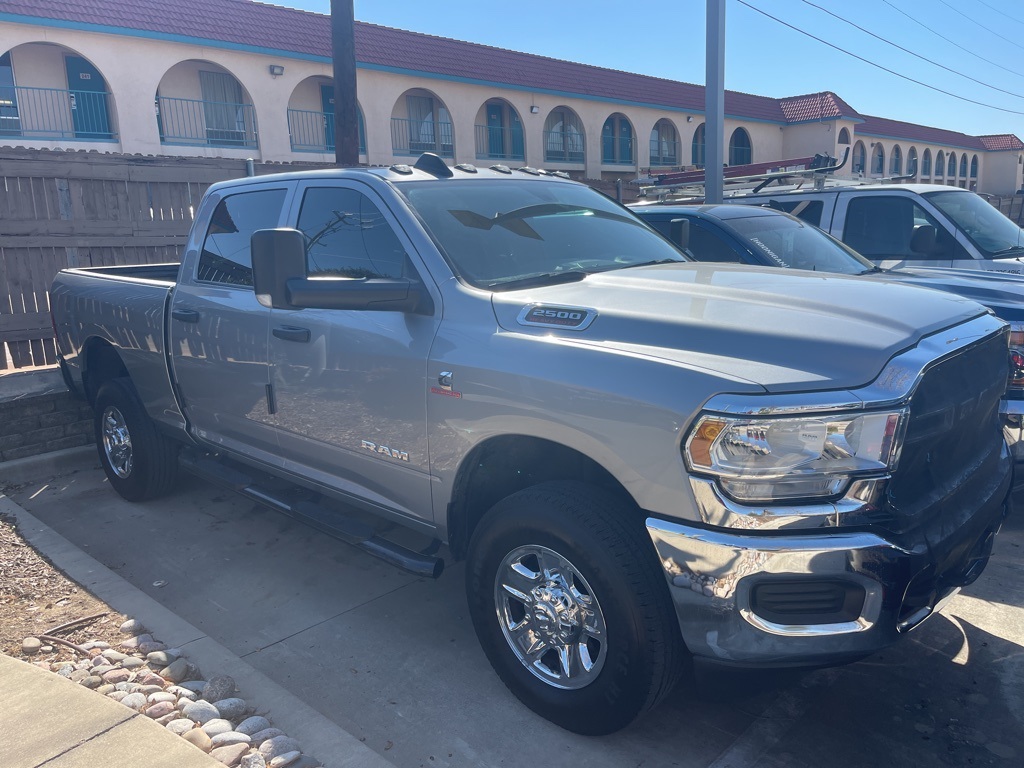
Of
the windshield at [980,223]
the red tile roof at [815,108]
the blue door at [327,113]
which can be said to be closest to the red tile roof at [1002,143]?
the red tile roof at [815,108]

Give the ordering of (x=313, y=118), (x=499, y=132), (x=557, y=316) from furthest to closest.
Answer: (x=499, y=132) → (x=313, y=118) → (x=557, y=316)

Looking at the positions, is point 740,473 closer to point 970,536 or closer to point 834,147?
point 970,536

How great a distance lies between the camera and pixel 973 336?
118 inches

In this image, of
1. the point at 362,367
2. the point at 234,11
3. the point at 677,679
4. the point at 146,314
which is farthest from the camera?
the point at 234,11

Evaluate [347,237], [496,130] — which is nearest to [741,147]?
[496,130]

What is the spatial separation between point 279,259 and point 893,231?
20.3 feet

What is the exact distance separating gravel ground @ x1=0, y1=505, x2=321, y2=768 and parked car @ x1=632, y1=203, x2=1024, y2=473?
4165mm

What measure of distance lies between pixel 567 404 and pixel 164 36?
21278 millimetres

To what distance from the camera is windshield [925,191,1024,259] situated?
7.36m

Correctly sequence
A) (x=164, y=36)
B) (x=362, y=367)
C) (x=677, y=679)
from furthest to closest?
(x=164, y=36), (x=362, y=367), (x=677, y=679)

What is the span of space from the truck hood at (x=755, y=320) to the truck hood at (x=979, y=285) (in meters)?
1.77

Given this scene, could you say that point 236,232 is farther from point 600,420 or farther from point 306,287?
point 600,420

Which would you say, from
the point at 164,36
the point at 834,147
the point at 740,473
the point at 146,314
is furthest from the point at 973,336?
the point at 834,147

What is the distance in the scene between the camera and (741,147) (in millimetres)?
36312
